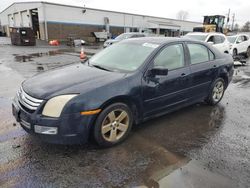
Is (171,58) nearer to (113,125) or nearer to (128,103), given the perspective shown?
(128,103)

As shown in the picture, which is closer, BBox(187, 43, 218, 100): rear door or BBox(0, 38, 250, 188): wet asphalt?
BBox(0, 38, 250, 188): wet asphalt

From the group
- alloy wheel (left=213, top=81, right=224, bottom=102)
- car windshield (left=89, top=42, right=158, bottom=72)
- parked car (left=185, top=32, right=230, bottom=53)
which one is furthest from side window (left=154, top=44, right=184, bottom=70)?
parked car (left=185, top=32, right=230, bottom=53)

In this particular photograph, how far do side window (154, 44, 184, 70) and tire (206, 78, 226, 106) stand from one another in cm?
127

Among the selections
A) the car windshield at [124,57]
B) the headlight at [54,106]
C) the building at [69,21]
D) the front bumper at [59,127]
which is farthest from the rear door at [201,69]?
the building at [69,21]

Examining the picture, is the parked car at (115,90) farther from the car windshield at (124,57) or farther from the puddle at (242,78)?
the puddle at (242,78)

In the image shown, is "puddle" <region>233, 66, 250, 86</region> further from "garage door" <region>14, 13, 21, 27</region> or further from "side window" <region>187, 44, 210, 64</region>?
"garage door" <region>14, 13, 21, 27</region>

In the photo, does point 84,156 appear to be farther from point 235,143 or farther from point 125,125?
point 235,143

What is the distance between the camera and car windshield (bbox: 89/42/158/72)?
12.2ft

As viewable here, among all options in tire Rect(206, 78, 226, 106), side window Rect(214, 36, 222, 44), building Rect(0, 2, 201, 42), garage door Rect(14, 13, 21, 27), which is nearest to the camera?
tire Rect(206, 78, 226, 106)

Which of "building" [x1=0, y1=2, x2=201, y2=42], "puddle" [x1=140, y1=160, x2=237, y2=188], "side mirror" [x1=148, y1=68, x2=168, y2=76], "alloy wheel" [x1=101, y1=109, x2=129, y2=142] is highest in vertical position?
"building" [x1=0, y1=2, x2=201, y2=42]

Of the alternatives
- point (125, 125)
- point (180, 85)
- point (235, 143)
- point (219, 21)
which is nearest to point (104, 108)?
point (125, 125)

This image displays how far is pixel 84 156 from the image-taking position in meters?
3.13

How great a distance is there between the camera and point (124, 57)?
398cm

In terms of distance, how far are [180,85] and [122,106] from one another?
1.34 metres
